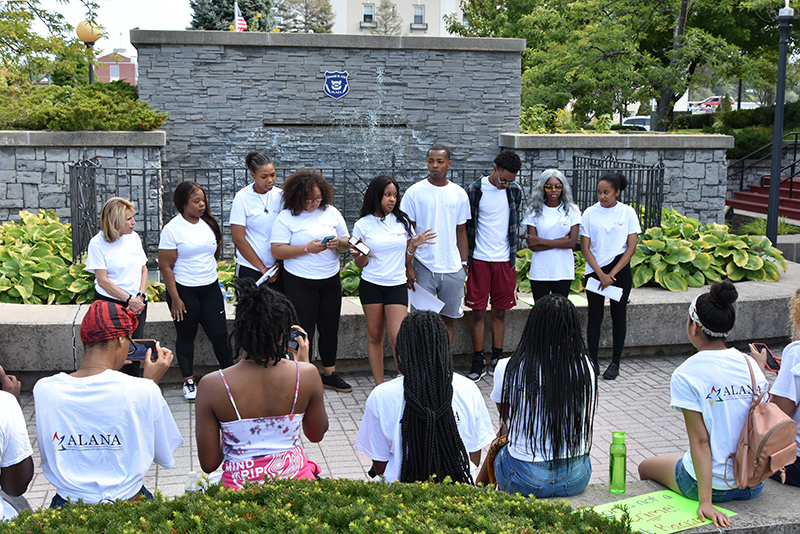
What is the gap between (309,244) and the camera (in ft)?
Answer: 20.0

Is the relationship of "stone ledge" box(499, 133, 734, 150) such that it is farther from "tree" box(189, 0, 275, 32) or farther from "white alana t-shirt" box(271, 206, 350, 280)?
"tree" box(189, 0, 275, 32)

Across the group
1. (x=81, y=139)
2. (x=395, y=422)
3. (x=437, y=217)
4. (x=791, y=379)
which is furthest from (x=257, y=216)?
(x=81, y=139)

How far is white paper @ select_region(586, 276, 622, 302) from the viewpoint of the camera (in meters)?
A: 6.89

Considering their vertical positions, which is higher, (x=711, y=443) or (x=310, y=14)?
(x=310, y=14)

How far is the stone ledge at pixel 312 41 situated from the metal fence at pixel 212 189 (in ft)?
6.90

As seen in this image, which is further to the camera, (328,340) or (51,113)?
Result: (51,113)

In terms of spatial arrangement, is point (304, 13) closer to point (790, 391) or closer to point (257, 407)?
point (790, 391)

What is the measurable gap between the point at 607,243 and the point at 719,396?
341 centimetres

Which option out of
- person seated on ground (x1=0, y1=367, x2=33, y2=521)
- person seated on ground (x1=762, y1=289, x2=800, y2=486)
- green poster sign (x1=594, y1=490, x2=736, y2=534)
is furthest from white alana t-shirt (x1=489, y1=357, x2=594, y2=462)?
person seated on ground (x1=0, y1=367, x2=33, y2=521)

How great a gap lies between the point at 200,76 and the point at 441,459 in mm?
10588

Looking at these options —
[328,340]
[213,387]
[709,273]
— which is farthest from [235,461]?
Answer: [709,273]

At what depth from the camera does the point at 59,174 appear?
1114 centimetres

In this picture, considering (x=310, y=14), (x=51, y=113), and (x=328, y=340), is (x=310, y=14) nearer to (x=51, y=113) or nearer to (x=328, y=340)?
(x=51, y=113)

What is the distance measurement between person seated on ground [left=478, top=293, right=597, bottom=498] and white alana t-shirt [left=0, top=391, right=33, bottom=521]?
86.2 inches
